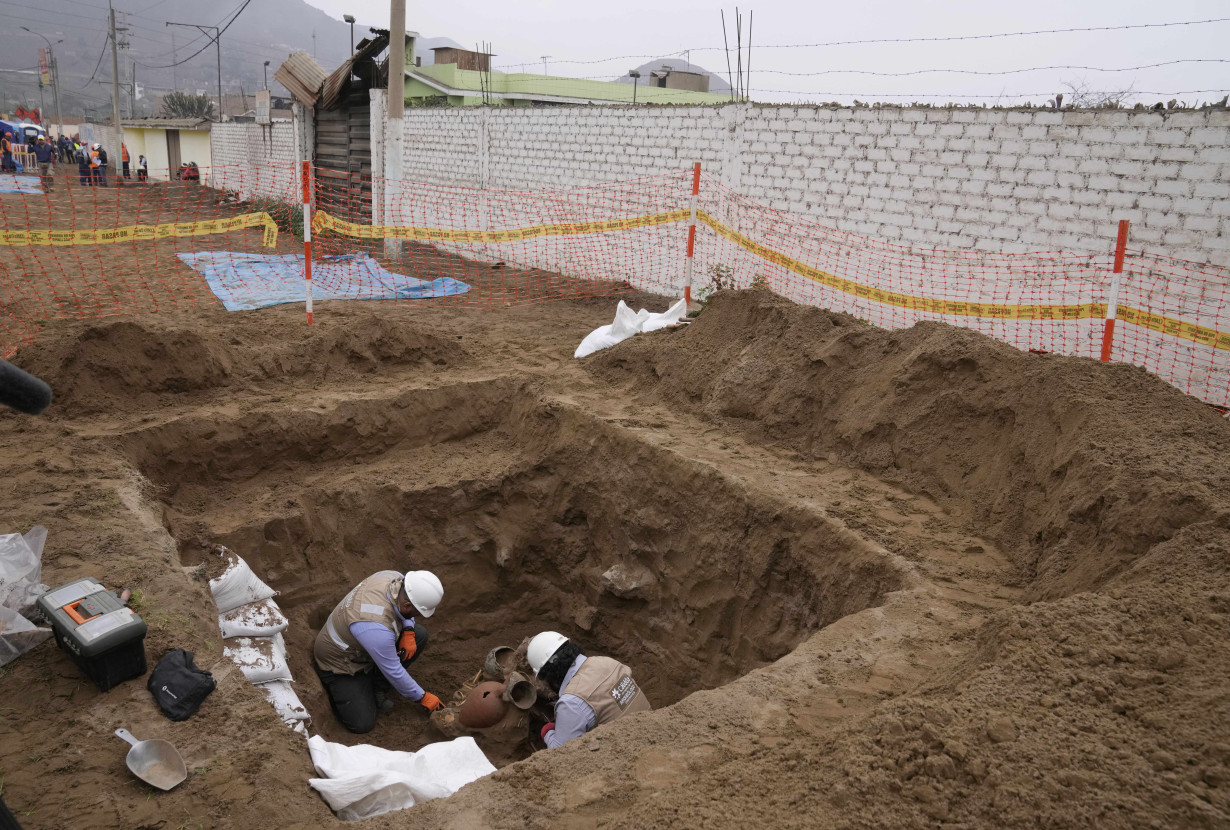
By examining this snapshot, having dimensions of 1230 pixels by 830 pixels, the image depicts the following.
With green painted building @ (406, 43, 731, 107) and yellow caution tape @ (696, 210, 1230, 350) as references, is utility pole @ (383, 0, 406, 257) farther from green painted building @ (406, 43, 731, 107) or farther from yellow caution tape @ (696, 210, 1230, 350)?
green painted building @ (406, 43, 731, 107)

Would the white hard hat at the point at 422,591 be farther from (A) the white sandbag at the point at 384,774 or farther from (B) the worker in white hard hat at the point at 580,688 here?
(A) the white sandbag at the point at 384,774

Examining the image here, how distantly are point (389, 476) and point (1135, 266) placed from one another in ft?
21.3

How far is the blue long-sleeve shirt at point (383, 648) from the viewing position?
531cm

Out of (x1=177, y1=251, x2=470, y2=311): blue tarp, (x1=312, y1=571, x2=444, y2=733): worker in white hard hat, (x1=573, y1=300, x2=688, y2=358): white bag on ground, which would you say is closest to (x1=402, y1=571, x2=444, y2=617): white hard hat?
(x1=312, y1=571, x2=444, y2=733): worker in white hard hat

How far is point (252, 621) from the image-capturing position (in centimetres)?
499

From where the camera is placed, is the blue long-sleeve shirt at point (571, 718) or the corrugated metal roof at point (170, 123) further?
the corrugated metal roof at point (170, 123)

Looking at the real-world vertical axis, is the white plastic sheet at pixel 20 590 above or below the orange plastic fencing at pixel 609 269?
below

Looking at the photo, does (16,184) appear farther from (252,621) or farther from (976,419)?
(976,419)

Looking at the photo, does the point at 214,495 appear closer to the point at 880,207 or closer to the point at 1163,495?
the point at 1163,495

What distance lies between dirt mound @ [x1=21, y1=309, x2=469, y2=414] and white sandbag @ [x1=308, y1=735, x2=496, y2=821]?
4.19 m

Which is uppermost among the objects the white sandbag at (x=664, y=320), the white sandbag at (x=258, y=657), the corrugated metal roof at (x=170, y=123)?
the corrugated metal roof at (x=170, y=123)

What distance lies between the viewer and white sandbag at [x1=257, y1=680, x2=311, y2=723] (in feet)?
14.4

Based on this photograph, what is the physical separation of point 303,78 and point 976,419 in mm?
18980

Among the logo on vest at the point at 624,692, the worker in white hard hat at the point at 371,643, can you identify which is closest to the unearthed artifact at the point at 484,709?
the worker in white hard hat at the point at 371,643
